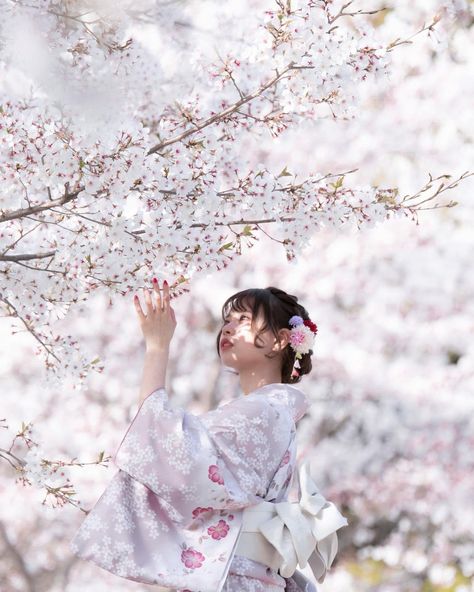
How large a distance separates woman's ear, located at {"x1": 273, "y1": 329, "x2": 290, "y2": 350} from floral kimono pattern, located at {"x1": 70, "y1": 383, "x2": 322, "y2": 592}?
A: 0.31 m

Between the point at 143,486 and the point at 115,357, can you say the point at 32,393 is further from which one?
the point at 143,486

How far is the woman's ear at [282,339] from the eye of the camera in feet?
9.61

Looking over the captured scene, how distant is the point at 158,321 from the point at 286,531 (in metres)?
0.67

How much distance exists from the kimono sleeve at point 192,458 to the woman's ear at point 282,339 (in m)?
0.33

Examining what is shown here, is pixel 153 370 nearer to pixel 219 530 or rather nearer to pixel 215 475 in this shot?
pixel 215 475

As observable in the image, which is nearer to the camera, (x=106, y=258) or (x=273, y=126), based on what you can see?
(x=106, y=258)

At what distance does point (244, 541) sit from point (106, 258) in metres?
0.85

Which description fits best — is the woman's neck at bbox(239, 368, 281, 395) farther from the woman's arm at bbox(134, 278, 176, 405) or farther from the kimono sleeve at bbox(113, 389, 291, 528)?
the woman's arm at bbox(134, 278, 176, 405)

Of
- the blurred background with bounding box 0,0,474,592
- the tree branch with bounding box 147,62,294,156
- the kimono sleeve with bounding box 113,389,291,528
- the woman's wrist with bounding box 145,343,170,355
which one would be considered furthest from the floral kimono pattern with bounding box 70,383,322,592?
the blurred background with bounding box 0,0,474,592

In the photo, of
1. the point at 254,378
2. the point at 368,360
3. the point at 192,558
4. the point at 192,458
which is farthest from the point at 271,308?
the point at 368,360

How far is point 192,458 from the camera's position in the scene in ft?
8.21

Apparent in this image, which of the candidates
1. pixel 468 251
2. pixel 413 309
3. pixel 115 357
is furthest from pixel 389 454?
pixel 115 357

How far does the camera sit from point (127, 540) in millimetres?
2512

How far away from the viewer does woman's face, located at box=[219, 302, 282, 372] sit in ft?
9.45
